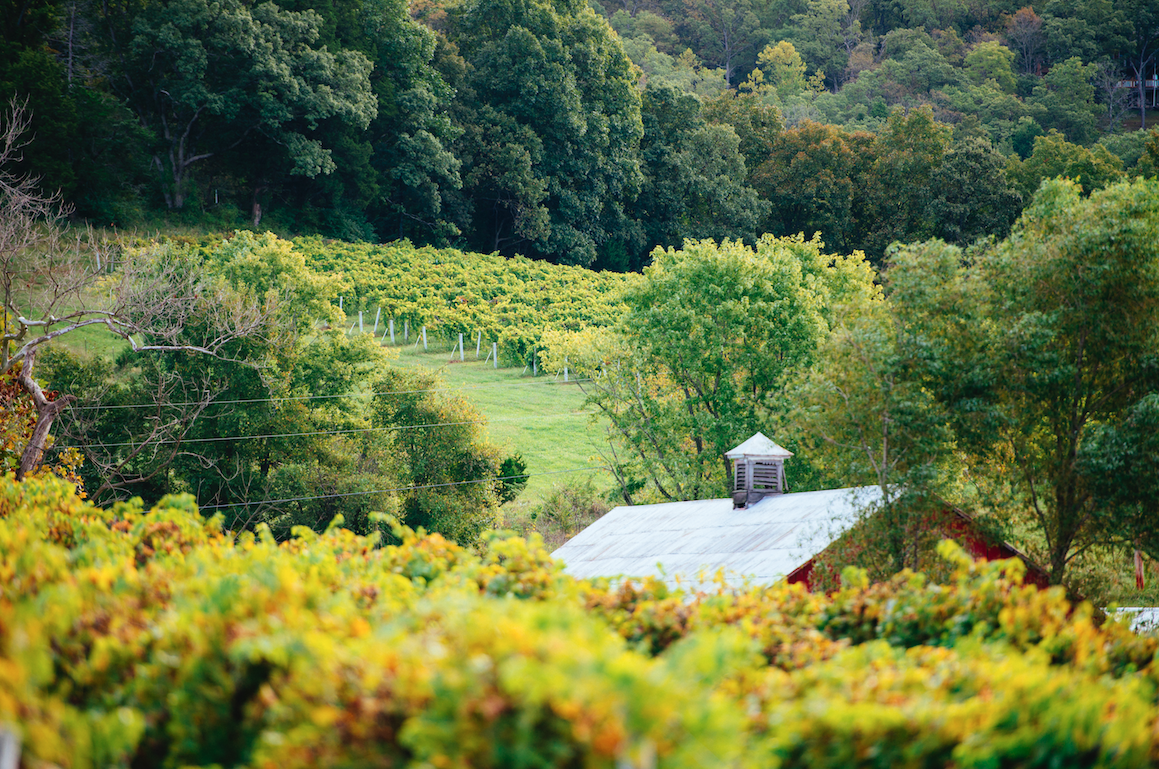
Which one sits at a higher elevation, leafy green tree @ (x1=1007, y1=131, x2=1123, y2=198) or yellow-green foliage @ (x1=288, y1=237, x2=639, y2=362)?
leafy green tree @ (x1=1007, y1=131, x2=1123, y2=198)

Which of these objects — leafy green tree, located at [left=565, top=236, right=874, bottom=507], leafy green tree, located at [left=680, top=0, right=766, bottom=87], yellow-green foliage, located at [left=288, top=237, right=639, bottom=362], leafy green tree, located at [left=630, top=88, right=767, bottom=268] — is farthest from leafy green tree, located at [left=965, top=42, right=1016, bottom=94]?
leafy green tree, located at [left=565, top=236, right=874, bottom=507]

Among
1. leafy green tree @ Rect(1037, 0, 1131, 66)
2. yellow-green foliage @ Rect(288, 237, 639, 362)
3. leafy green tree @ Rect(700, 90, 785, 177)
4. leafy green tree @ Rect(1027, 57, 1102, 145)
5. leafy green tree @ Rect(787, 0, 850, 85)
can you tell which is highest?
leafy green tree @ Rect(787, 0, 850, 85)

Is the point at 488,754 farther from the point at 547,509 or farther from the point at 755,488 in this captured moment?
the point at 547,509

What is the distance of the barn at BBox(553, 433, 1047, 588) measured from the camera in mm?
15594

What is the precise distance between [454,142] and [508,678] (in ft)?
169

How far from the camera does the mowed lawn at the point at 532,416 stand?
31.7 m

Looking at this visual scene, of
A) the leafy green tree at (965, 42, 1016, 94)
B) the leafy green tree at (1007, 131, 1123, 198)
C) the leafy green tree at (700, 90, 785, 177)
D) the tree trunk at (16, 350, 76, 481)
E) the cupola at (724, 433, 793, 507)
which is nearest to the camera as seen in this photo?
the tree trunk at (16, 350, 76, 481)

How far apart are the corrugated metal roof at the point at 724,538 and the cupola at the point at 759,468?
0.33 meters

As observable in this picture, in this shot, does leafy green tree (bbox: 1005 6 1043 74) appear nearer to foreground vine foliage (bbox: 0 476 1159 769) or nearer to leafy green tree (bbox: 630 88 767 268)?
leafy green tree (bbox: 630 88 767 268)

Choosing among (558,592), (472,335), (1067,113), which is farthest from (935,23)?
(558,592)

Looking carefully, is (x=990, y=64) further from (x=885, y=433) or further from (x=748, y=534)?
(x=748, y=534)

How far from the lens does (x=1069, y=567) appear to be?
1725 cm

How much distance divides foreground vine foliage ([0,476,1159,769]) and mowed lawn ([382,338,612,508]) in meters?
23.3

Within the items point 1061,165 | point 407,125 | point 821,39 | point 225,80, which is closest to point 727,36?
point 821,39
